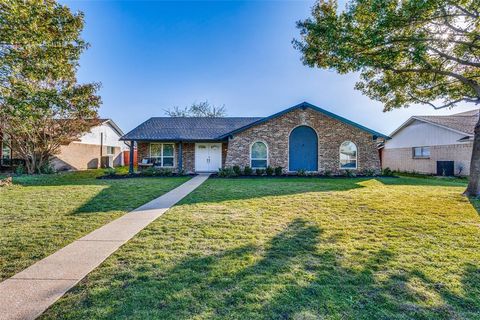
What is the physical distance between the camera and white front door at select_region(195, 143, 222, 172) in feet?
Answer: 63.1

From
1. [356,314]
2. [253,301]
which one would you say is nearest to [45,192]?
[253,301]

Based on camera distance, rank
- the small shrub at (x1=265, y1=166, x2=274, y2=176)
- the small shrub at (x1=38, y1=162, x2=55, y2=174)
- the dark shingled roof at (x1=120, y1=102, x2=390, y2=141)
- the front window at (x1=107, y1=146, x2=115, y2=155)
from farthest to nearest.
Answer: the front window at (x1=107, y1=146, x2=115, y2=155) → the small shrub at (x1=38, y1=162, x2=55, y2=174) → the dark shingled roof at (x1=120, y1=102, x2=390, y2=141) → the small shrub at (x1=265, y1=166, x2=274, y2=176)

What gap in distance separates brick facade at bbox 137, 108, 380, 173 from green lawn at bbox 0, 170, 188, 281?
7538mm

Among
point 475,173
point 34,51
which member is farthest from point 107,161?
point 475,173

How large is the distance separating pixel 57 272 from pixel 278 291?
3081 millimetres

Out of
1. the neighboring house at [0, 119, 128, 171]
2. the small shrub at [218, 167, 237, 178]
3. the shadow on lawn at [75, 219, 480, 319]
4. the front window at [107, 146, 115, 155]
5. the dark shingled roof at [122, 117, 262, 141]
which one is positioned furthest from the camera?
the front window at [107, 146, 115, 155]

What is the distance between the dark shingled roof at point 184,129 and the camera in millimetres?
18016

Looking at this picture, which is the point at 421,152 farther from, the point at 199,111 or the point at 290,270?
the point at 199,111

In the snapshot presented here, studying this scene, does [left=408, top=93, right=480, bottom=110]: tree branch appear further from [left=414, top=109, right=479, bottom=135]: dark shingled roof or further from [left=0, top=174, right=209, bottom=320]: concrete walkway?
[left=0, top=174, right=209, bottom=320]: concrete walkway

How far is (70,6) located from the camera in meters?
8.78

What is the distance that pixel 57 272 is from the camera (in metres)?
3.62

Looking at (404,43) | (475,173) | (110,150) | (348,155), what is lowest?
(475,173)

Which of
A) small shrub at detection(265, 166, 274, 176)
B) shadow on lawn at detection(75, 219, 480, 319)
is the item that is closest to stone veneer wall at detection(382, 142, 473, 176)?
small shrub at detection(265, 166, 274, 176)

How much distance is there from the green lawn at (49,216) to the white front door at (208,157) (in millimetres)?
8187
